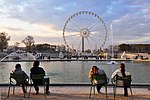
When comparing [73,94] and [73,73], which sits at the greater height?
[73,94]

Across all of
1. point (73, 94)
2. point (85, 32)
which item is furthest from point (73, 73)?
point (85, 32)

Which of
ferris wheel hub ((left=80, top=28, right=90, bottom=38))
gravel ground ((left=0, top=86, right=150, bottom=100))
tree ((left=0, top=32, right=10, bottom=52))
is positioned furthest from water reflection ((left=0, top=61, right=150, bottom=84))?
tree ((left=0, top=32, right=10, bottom=52))

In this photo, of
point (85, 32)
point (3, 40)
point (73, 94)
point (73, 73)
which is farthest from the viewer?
point (3, 40)

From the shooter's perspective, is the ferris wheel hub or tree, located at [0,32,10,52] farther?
tree, located at [0,32,10,52]

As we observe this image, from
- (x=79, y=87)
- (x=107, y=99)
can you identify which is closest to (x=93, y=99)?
(x=107, y=99)

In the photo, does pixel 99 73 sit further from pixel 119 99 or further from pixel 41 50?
pixel 41 50

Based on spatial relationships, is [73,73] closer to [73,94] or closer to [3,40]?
[73,94]

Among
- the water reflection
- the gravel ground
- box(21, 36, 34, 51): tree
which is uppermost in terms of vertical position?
box(21, 36, 34, 51): tree

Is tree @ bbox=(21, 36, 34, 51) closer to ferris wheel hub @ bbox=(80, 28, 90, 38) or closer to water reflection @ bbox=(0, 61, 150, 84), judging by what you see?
ferris wheel hub @ bbox=(80, 28, 90, 38)

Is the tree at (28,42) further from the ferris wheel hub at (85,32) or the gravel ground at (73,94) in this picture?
the gravel ground at (73,94)

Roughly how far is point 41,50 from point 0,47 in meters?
19.8

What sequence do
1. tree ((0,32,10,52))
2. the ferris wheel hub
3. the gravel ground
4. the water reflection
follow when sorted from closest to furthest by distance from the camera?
the gravel ground
the water reflection
the ferris wheel hub
tree ((0,32,10,52))

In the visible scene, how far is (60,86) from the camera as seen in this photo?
10.4m

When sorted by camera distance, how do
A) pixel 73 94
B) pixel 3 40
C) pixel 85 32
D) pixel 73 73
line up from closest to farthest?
pixel 73 94, pixel 73 73, pixel 85 32, pixel 3 40
